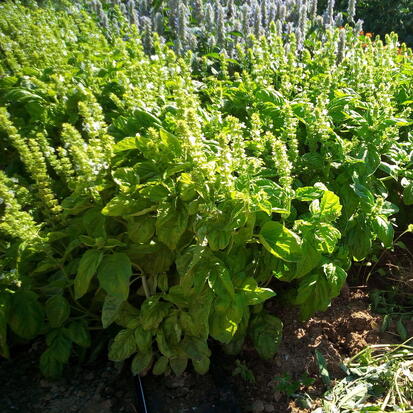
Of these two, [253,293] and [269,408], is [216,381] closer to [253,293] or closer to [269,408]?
[269,408]

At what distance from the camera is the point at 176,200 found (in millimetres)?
1764

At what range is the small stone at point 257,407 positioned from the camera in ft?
6.46

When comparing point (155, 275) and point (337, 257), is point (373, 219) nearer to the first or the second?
point (337, 257)

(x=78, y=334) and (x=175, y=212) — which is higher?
(x=175, y=212)

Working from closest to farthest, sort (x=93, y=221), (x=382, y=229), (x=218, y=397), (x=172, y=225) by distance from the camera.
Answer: (x=172, y=225) → (x=93, y=221) → (x=218, y=397) → (x=382, y=229)

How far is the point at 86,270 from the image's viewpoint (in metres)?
1.80

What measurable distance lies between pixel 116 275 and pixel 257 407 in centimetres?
85

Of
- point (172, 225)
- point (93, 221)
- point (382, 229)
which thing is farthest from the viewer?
point (382, 229)

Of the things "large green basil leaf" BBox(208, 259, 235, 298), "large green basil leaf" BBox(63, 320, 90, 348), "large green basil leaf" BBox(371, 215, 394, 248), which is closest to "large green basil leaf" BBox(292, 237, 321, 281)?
"large green basil leaf" BBox(208, 259, 235, 298)

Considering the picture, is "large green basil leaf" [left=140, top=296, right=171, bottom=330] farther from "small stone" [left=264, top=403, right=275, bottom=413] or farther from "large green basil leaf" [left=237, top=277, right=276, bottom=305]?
"small stone" [left=264, top=403, right=275, bottom=413]

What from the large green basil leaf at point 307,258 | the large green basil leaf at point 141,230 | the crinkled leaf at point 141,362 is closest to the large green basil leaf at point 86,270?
the large green basil leaf at point 141,230

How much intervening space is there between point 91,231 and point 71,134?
0.41 m

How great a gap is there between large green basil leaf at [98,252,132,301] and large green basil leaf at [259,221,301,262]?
0.54 meters

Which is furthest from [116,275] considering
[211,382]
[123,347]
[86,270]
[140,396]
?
[211,382]
